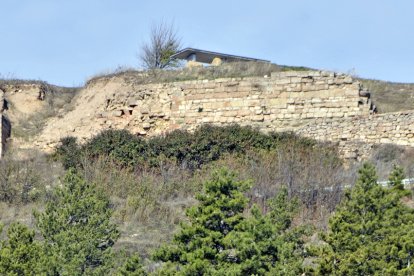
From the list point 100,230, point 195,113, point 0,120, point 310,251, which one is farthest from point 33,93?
point 310,251

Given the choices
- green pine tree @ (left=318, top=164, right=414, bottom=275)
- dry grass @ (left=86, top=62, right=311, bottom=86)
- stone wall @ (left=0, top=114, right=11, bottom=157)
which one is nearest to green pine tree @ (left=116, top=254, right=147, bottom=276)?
green pine tree @ (left=318, top=164, right=414, bottom=275)

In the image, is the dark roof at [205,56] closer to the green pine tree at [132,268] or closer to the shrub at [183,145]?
the shrub at [183,145]

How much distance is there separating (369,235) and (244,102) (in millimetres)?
15855

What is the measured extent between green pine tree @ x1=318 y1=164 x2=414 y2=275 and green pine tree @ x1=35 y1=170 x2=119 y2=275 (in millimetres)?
4567

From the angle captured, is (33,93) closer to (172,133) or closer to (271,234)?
(172,133)

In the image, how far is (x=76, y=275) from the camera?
25.9 metres

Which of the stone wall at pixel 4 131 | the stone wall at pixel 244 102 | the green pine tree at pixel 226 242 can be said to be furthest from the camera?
the stone wall at pixel 4 131

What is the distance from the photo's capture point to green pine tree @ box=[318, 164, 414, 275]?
25.7m

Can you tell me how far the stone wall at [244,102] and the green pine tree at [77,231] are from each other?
39.4 feet

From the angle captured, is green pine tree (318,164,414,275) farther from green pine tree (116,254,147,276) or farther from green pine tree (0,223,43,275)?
green pine tree (0,223,43,275)

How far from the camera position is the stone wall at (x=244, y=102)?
41.0 metres

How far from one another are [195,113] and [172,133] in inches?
83.6

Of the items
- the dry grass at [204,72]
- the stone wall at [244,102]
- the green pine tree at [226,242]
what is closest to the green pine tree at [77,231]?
the green pine tree at [226,242]

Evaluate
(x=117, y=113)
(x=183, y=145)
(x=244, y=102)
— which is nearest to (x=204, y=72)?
(x=244, y=102)
